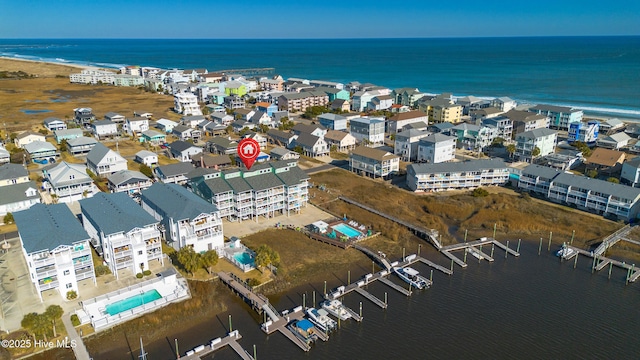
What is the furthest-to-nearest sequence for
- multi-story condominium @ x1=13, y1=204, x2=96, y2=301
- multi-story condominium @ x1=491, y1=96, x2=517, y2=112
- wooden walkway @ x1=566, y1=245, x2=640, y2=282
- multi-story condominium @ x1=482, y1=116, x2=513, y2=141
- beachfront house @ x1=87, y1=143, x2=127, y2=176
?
1. multi-story condominium @ x1=491, y1=96, x2=517, y2=112
2. multi-story condominium @ x1=482, y1=116, x2=513, y2=141
3. beachfront house @ x1=87, y1=143, x2=127, y2=176
4. wooden walkway @ x1=566, y1=245, x2=640, y2=282
5. multi-story condominium @ x1=13, y1=204, x2=96, y2=301

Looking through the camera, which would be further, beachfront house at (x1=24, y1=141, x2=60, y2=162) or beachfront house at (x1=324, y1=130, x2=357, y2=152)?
beachfront house at (x1=324, y1=130, x2=357, y2=152)

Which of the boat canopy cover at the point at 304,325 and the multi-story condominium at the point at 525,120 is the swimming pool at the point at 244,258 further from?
the multi-story condominium at the point at 525,120

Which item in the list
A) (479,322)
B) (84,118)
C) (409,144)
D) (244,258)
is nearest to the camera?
(479,322)

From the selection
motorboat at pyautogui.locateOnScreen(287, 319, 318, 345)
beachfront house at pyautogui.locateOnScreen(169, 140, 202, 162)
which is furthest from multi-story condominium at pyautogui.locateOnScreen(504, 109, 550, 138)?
motorboat at pyautogui.locateOnScreen(287, 319, 318, 345)

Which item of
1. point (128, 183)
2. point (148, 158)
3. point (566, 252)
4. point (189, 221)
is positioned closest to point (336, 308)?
point (189, 221)

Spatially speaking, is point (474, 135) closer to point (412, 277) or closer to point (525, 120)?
point (525, 120)

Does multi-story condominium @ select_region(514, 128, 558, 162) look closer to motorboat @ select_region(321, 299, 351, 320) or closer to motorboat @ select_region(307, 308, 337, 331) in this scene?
motorboat @ select_region(321, 299, 351, 320)

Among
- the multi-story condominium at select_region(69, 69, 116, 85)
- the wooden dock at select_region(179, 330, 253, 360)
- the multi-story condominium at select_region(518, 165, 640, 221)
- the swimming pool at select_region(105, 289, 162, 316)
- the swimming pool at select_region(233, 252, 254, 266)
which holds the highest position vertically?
the multi-story condominium at select_region(69, 69, 116, 85)

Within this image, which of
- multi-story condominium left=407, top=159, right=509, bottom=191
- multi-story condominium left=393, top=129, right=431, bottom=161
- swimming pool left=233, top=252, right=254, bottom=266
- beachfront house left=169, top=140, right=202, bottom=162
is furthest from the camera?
multi-story condominium left=393, top=129, right=431, bottom=161
